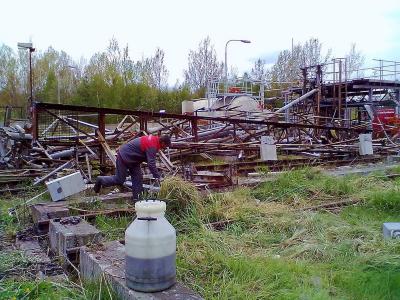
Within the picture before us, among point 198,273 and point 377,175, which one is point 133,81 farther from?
point 198,273

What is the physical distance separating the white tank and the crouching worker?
401cm

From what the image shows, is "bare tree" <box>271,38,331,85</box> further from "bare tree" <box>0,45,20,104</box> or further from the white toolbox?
the white toolbox

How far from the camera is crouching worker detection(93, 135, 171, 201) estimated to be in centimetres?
746

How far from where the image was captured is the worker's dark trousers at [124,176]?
25.4ft

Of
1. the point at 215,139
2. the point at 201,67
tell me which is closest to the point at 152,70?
the point at 201,67

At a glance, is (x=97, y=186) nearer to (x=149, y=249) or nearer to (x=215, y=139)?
(x=149, y=249)

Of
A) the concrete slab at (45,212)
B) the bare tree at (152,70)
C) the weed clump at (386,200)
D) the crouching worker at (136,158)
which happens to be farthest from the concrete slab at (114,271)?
the bare tree at (152,70)

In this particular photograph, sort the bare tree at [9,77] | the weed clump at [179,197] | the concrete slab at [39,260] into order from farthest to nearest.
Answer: the bare tree at [9,77]
the weed clump at [179,197]
the concrete slab at [39,260]

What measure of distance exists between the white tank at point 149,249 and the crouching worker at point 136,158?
4.01 metres

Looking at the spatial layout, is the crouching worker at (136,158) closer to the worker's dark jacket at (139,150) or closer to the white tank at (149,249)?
the worker's dark jacket at (139,150)

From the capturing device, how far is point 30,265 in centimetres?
511

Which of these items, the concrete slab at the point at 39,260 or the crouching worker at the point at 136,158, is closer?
the concrete slab at the point at 39,260

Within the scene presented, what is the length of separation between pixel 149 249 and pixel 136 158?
180 inches

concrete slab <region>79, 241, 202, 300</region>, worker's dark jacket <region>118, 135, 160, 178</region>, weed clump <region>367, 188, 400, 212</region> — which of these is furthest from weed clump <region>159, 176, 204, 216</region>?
weed clump <region>367, 188, 400, 212</region>
